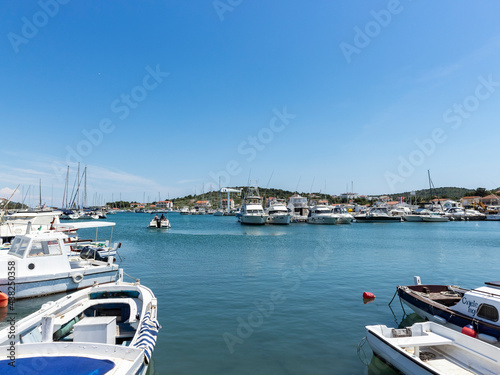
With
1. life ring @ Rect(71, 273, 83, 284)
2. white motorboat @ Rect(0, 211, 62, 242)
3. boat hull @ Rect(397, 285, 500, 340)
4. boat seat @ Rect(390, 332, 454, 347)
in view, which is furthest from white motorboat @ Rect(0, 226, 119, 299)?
boat hull @ Rect(397, 285, 500, 340)

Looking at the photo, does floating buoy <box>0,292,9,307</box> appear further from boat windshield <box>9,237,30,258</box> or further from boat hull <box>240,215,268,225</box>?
boat hull <box>240,215,268,225</box>

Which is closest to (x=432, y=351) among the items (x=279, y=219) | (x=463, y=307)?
(x=463, y=307)

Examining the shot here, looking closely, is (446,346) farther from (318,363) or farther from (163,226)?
(163,226)

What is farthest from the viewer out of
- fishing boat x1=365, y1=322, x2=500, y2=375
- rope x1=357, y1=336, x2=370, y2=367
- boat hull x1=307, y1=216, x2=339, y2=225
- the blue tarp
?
boat hull x1=307, y1=216, x2=339, y2=225

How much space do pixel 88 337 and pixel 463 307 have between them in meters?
11.6

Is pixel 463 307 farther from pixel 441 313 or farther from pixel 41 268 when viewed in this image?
pixel 41 268

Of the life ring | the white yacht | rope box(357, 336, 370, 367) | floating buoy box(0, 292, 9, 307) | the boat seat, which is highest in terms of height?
the white yacht

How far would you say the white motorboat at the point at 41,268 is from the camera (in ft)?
50.8

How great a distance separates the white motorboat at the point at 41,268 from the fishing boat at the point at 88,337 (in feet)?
20.3

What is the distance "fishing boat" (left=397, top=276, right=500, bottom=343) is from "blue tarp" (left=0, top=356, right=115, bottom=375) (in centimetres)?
1045

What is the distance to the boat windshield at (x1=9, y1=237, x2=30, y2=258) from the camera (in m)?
15.8

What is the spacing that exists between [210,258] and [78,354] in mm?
24225

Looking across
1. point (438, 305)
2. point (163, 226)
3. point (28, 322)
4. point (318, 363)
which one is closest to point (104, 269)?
point (28, 322)

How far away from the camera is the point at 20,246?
16141 millimetres
